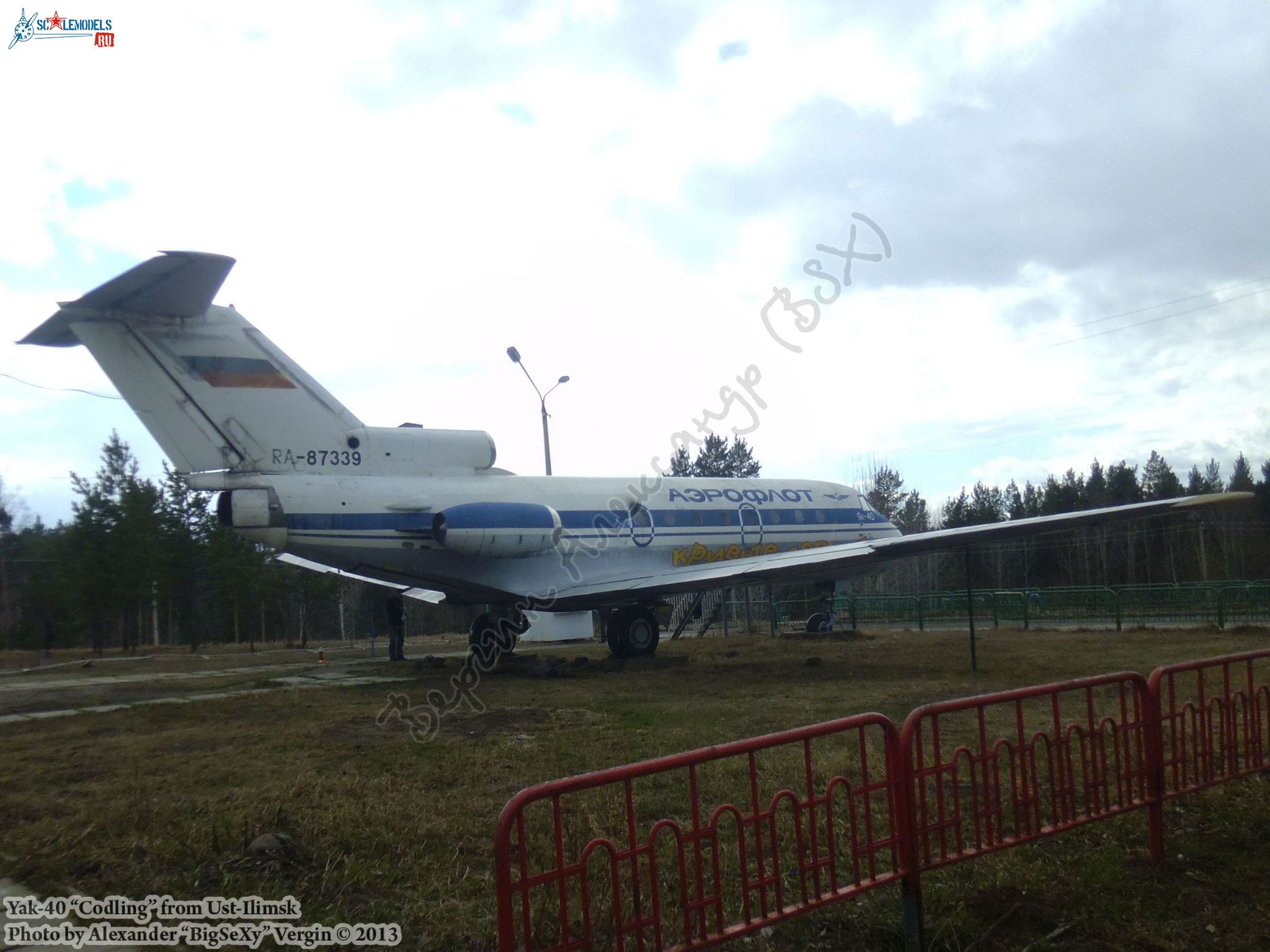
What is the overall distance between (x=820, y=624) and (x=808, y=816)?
16.8 meters

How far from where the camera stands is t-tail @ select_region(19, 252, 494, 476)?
12.6 m

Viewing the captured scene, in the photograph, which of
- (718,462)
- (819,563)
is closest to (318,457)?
(819,563)

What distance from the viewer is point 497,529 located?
49.4 feet

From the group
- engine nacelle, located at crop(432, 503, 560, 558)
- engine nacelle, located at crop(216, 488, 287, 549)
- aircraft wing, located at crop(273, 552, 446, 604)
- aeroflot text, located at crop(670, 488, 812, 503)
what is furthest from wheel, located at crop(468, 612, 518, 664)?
engine nacelle, located at crop(216, 488, 287, 549)

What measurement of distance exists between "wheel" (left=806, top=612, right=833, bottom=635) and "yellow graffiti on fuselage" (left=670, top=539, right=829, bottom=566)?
168cm

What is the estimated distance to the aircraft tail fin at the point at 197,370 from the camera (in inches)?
496

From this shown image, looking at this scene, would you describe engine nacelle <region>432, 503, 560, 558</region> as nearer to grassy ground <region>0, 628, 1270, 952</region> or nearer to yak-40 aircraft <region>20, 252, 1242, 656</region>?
yak-40 aircraft <region>20, 252, 1242, 656</region>

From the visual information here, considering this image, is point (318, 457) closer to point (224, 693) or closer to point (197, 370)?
point (197, 370)

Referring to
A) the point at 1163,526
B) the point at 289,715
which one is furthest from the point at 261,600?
the point at 1163,526

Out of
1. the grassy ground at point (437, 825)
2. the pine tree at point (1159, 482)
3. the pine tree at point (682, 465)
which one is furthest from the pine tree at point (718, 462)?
the grassy ground at point (437, 825)

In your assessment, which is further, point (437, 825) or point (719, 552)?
point (719, 552)

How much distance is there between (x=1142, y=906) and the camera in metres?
4.64

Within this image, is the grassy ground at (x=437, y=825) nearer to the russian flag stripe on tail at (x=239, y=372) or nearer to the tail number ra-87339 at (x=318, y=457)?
the tail number ra-87339 at (x=318, y=457)

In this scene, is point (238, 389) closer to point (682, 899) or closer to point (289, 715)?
point (289, 715)
